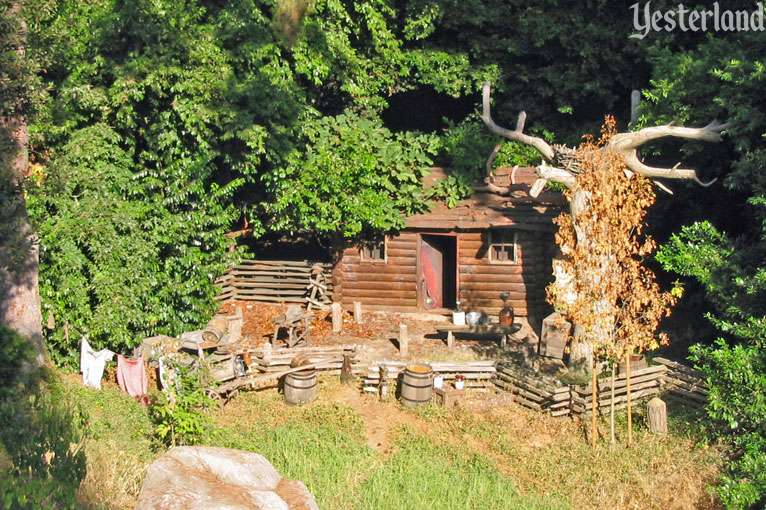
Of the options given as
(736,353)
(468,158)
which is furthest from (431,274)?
(736,353)

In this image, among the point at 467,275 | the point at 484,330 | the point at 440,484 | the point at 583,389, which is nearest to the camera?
the point at 440,484

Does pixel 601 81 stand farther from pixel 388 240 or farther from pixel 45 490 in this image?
pixel 45 490

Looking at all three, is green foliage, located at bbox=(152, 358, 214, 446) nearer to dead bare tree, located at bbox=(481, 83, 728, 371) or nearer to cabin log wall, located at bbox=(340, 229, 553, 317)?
dead bare tree, located at bbox=(481, 83, 728, 371)

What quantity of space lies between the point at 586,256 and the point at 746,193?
6.34 metres

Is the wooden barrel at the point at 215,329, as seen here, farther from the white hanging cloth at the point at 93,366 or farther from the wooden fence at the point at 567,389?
the wooden fence at the point at 567,389

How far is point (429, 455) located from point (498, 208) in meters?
8.84

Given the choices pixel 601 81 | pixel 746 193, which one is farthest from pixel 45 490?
pixel 601 81

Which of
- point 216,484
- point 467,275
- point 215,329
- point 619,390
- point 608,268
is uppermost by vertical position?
point 608,268

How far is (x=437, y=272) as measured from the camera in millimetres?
22125

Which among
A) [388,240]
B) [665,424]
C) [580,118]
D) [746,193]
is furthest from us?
[580,118]

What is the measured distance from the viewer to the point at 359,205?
2011 centimetres

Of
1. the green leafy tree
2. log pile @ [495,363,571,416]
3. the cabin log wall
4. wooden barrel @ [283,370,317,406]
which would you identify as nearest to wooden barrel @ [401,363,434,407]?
log pile @ [495,363,571,416]

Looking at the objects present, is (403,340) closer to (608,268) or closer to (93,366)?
(608,268)

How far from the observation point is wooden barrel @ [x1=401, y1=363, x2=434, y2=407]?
49.3 ft
